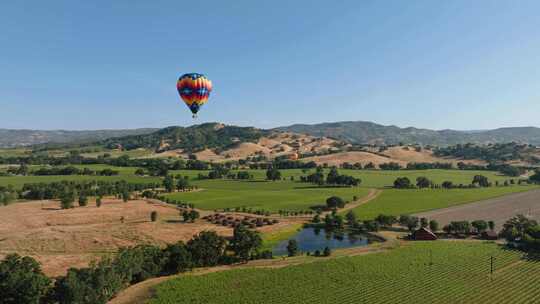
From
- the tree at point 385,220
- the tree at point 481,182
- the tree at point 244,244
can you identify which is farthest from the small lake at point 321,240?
the tree at point 481,182

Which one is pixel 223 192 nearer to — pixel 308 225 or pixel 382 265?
pixel 308 225

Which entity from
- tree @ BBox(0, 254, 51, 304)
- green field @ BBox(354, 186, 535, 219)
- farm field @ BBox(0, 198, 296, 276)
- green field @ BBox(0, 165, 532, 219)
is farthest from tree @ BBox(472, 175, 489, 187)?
tree @ BBox(0, 254, 51, 304)

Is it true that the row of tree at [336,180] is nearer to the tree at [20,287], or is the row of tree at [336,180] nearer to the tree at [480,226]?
the tree at [480,226]

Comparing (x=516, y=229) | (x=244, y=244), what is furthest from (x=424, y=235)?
(x=244, y=244)

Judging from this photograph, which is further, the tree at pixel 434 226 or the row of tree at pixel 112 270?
the tree at pixel 434 226

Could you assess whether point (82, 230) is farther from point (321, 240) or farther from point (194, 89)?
point (321, 240)

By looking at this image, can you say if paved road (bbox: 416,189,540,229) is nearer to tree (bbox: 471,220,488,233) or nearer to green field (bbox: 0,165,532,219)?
green field (bbox: 0,165,532,219)
